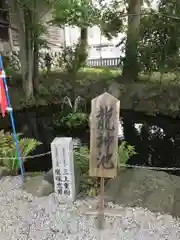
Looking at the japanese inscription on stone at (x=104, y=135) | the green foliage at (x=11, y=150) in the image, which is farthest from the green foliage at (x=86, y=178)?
the green foliage at (x=11, y=150)

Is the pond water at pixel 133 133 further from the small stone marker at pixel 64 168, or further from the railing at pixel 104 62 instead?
the railing at pixel 104 62

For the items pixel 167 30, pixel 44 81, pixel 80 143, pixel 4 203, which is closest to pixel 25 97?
pixel 44 81

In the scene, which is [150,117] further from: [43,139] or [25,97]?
[25,97]

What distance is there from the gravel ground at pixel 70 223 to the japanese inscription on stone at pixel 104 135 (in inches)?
22.5

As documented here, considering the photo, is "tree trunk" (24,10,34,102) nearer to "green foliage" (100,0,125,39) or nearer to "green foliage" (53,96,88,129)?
"green foliage" (53,96,88,129)

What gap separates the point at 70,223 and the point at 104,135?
3.45ft

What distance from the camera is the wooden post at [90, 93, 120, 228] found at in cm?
251

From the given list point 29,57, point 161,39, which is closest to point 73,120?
point 29,57

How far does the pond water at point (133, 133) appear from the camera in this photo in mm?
5355

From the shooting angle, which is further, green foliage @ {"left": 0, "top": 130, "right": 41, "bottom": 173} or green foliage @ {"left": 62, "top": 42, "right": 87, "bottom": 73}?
green foliage @ {"left": 62, "top": 42, "right": 87, "bottom": 73}

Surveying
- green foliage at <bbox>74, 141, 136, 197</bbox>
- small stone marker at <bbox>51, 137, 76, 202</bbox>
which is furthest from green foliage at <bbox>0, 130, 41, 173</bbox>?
small stone marker at <bbox>51, 137, 76, 202</bbox>

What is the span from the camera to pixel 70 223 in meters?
2.71

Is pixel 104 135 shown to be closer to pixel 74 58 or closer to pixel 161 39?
pixel 161 39

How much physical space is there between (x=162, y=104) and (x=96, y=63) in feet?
28.5
